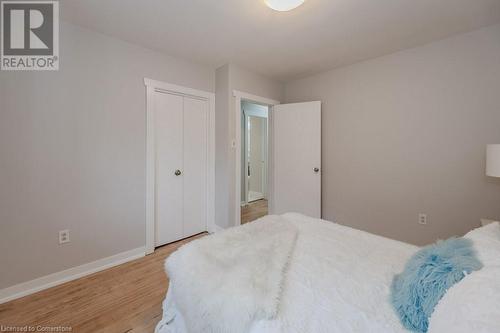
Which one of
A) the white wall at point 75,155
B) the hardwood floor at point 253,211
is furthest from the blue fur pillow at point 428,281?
the hardwood floor at point 253,211

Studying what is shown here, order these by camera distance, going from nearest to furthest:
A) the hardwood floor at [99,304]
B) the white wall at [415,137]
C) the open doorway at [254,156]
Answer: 1. the hardwood floor at [99,304]
2. the white wall at [415,137]
3. the open doorway at [254,156]

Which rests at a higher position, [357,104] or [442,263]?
[357,104]

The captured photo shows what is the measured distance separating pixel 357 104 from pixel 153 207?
9.28 ft

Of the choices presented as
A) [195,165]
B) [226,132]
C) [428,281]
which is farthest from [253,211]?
[428,281]

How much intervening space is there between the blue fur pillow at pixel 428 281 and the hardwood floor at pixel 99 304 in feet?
4.86

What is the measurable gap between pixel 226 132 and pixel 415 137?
2186mm

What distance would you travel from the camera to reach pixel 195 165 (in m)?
2.92

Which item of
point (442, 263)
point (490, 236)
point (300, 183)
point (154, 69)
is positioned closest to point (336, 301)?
point (442, 263)

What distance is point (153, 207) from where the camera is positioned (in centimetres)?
250

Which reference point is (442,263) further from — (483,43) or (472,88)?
(483,43)

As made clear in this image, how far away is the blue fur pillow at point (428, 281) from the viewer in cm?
71

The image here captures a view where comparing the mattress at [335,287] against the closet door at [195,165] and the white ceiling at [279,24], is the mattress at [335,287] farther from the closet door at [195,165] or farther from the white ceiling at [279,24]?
the white ceiling at [279,24]

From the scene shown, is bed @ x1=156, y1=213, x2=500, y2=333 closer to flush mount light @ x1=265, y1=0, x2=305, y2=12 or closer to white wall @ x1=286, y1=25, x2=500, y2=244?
white wall @ x1=286, y1=25, x2=500, y2=244

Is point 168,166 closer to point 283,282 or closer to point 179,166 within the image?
point 179,166
